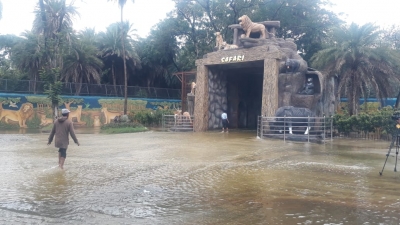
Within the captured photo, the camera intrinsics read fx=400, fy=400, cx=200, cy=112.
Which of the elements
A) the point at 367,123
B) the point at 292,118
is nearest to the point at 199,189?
the point at 292,118

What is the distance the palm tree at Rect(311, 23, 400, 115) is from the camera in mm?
21484

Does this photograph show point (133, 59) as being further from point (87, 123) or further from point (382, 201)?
point (382, 201)

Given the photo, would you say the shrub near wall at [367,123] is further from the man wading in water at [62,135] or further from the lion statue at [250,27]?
the man wading in water at [62,135]

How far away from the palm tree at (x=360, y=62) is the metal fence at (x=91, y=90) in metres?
20.8

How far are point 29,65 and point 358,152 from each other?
3071 cm

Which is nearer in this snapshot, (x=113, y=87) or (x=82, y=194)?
(x=82, y=194)

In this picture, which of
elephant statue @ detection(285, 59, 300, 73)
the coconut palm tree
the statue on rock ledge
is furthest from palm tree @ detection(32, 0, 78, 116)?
the statue on rock ledge

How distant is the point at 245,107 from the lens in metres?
29.0

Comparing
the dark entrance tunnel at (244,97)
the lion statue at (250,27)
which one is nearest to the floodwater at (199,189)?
the lion statue at (250,27)

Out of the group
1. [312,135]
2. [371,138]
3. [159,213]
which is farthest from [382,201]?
[371,138]

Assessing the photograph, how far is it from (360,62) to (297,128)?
21.9ft

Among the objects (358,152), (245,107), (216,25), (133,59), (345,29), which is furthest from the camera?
(133,59)

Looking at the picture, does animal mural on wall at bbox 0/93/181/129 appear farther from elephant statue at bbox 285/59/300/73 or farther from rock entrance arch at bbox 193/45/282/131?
elephant statue at bbox 285/59/300/73

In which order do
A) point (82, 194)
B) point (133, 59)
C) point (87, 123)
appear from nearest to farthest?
1. point (82, 194)
2. point (87, 123)
3. point (133, 59)
